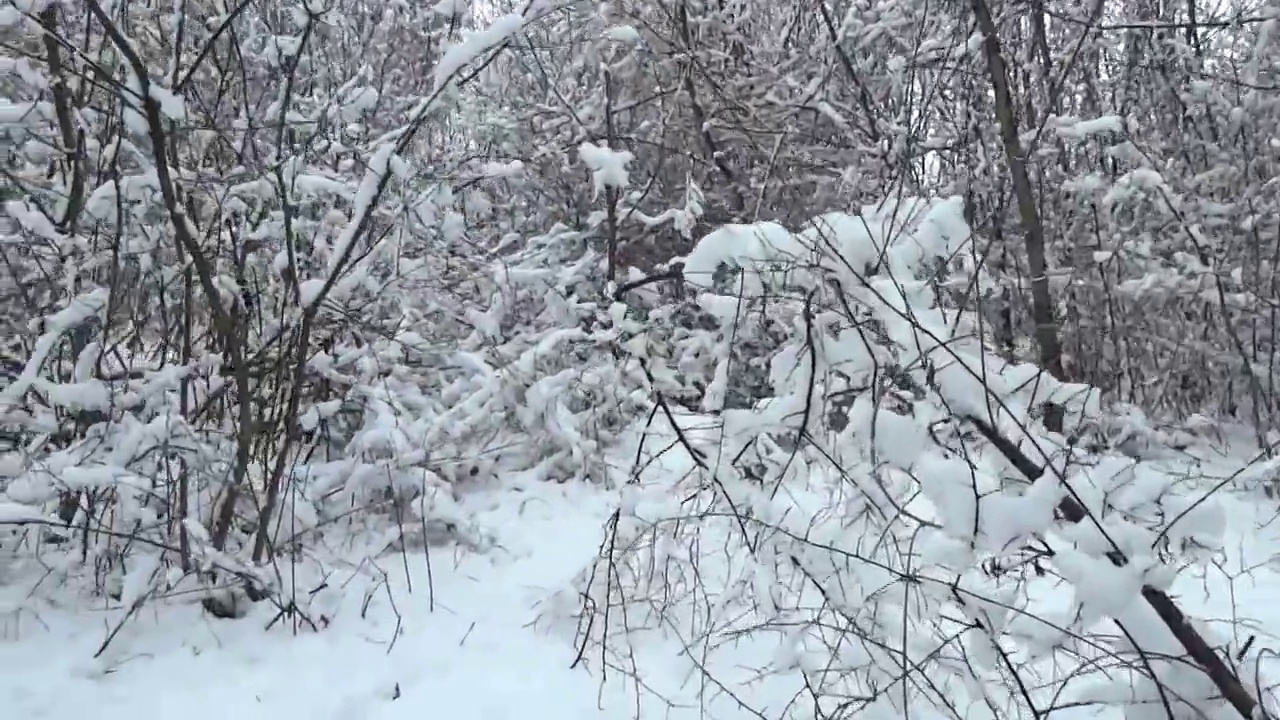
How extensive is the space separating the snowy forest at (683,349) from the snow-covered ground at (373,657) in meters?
0.03

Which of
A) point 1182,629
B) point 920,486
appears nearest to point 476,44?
point 920,486

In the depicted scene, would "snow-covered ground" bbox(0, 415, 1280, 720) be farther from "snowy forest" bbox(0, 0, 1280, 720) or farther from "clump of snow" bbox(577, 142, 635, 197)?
"clump of snow" bbox(577, 142, 635, 197)

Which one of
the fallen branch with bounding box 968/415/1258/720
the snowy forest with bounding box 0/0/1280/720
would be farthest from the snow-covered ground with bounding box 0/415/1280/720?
the fallen branch with bounding box 968/415/1258/720

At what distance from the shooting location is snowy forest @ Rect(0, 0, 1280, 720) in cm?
144

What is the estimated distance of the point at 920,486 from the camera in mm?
1390

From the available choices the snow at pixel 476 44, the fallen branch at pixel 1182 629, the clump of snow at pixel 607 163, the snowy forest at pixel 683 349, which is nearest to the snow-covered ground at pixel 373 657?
the snowy forest at pixel 683 349

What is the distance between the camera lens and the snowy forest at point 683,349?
1.44 metres

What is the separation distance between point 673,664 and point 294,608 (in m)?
1.03

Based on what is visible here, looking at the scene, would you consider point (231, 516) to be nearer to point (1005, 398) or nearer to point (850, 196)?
point (1005, 398)

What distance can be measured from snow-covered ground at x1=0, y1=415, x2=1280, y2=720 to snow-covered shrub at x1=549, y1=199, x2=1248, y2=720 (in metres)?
0.45

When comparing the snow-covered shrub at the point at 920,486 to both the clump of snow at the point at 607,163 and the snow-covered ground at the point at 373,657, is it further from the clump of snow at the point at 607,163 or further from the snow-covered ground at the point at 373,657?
the clump of snow at the point at 607,163

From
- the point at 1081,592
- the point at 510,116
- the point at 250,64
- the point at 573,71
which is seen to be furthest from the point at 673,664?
the point at 573,71

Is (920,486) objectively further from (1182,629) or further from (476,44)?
(476,44)

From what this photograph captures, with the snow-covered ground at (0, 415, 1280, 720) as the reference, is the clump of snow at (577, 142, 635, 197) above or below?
above
